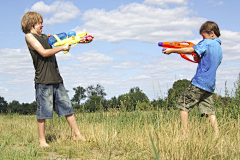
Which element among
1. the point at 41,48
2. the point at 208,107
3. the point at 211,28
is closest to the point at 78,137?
the point at 41,48

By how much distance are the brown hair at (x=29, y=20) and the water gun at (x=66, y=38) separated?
366 mm

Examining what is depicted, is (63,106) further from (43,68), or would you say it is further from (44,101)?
(43,68)

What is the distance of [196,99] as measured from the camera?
3.88 metres

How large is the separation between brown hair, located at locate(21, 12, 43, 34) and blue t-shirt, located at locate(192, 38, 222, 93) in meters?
2.77

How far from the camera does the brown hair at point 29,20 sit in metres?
3.88

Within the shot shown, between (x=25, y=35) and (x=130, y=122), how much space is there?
2.71 metres

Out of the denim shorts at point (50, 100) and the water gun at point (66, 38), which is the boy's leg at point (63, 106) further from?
the water gun at point (66, 38)

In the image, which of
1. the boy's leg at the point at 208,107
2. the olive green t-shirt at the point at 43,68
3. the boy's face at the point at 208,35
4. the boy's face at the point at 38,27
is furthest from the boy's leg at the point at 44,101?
the boy's face at the point at 208,35

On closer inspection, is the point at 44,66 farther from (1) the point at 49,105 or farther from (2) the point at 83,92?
(2) the point at 83,92

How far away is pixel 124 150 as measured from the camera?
11.4ft

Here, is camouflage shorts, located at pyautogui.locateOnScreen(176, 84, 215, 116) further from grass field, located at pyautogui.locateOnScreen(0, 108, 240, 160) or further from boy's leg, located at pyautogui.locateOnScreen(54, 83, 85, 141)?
boy's leg, located at pyautogui.locateOnScreen(54, 83, 85, 141)

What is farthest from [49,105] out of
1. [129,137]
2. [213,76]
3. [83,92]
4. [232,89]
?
[83,92]

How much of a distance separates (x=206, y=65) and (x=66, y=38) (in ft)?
8.11

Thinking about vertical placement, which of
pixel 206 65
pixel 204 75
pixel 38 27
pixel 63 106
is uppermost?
pixel 38 27
